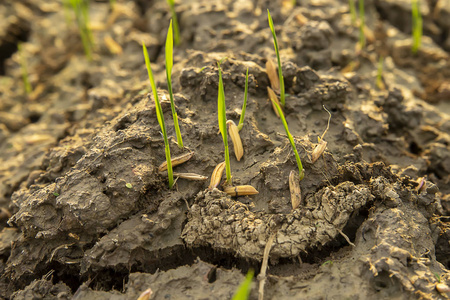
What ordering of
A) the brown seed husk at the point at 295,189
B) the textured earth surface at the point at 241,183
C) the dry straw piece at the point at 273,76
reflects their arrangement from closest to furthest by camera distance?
the textured earth surface at the point at 241,183 < the brown seed husk at the point at 295,189 < the dry straw piece at the point at 273,76

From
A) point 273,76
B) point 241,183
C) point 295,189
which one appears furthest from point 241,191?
point 273,76

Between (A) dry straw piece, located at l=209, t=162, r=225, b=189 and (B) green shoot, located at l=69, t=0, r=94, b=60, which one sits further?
(B) green shoot, located at l=69, t=0, r=94, b=60

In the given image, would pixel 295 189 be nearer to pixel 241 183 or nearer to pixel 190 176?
pixel 241 183

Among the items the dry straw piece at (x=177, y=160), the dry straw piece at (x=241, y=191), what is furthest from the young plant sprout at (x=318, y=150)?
the dry straw piece at (x=177, y=160)

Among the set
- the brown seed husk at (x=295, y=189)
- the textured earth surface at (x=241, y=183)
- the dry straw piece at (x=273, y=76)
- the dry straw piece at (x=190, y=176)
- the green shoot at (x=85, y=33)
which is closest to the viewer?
the textured earth surface at (x=241, y=183)

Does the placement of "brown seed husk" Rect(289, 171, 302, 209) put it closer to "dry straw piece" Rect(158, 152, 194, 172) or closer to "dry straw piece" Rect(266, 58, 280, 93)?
"dry straw piece" Rect(158, 152, 194, 172)

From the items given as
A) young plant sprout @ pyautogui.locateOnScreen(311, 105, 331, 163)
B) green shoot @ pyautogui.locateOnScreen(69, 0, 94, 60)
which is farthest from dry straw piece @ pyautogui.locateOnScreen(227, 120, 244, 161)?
green shoot @ pyautogui.locateOnScreen(69, 0, 94, 60)

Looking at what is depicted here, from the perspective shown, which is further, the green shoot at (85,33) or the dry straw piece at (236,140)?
the green shoot at (85,33)

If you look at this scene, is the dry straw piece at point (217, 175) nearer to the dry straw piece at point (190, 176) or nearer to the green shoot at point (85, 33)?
the dry straw piece at point (190, 176)
